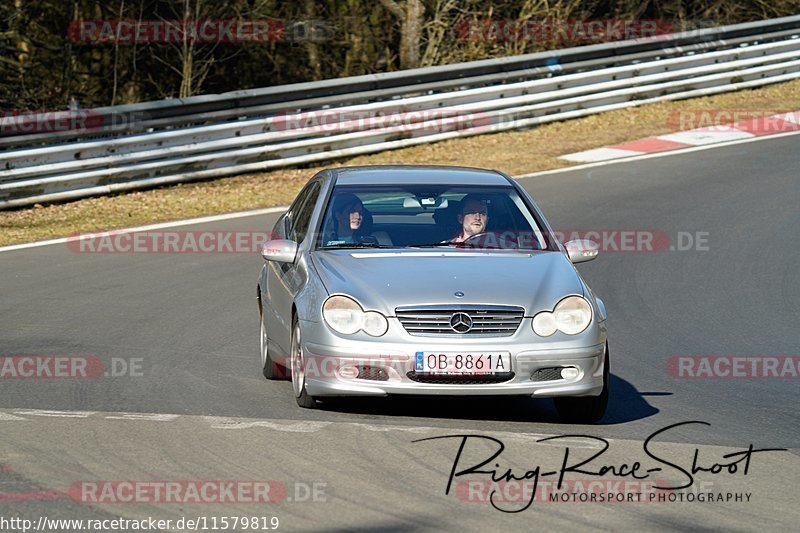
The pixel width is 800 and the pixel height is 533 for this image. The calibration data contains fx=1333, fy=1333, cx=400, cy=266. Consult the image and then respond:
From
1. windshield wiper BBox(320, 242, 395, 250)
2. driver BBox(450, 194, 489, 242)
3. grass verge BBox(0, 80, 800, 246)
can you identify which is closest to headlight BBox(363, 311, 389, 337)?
windshield wiper BBox(320, 242, 395, 250)

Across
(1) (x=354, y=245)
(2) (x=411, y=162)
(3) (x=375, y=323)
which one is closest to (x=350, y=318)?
(3) (x=375, y=323)

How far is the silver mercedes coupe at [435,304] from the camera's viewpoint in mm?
7414

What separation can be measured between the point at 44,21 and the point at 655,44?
34.7ft

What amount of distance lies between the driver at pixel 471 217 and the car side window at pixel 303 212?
103 centimetres

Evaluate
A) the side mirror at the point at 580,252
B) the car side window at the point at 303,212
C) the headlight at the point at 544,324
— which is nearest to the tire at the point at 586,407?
the headlight at the point at 544,324

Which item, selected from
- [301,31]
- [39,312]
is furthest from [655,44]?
[39,312]

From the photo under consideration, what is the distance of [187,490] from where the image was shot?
6.03 meters

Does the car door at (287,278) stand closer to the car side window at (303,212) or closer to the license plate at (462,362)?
the car side window at (303,212)

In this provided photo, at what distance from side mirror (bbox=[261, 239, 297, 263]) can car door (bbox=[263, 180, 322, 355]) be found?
0.18ft

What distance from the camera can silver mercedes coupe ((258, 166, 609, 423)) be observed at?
741 cm

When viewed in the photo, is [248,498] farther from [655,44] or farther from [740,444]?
[655,44]

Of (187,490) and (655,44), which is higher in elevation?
(655,44)

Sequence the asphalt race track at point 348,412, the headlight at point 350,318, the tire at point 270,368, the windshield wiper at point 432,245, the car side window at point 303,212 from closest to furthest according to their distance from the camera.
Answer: the asphalt race track at point 348,412, the headlight at point 350,318, the windshield wiper at point 432,245, the tire at point 270,368, the car side window at point 303,212

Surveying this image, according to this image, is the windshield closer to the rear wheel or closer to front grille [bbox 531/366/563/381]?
the rear wheel
